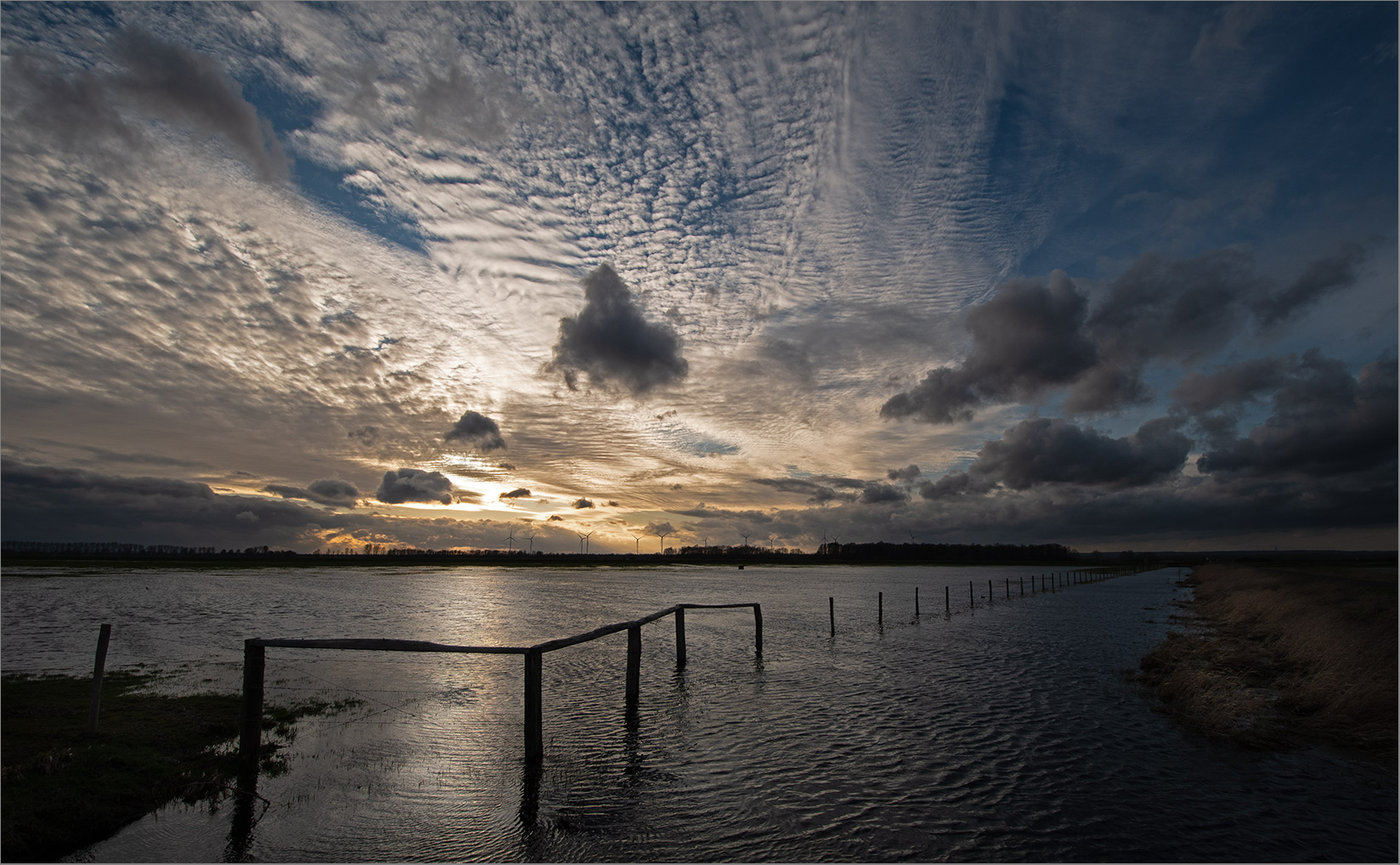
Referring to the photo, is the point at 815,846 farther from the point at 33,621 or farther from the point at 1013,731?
the point at 33,621

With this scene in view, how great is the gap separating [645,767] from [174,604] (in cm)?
5196

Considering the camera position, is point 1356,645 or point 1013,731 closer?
point 1013,731

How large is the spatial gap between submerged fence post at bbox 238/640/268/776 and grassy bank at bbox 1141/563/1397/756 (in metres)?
18.8

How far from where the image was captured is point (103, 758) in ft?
33.7

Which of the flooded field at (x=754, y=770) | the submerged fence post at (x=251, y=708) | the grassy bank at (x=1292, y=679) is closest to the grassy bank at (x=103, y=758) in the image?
the submerged fence post at (x=251, y=708)

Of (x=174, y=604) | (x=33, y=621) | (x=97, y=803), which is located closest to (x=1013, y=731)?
(x=97, y=803)

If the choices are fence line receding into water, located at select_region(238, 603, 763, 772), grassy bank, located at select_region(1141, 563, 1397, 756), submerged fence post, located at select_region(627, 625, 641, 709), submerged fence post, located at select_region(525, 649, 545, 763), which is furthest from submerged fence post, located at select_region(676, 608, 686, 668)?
grassy bank, located at select_region(1141, 563, 1397, 756)

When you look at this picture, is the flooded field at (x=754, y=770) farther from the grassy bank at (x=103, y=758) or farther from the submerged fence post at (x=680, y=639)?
the submerged fence post at (x=680, y=639)

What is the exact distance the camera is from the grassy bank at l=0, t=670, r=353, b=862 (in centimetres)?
826

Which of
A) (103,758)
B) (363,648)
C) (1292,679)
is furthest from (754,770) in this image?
(1292,679)

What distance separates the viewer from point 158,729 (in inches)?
492

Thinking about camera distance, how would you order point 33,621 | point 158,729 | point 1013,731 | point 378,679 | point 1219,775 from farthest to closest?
point 33,621, point 378,679, point 1013,731, point 158,729, point 1219,775

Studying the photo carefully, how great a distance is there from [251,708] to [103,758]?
1956 millimetres

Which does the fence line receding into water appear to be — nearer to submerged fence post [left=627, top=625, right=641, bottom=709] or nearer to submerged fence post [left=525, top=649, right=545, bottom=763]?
submerged fence post [left=525, top=649, right=545, bottom=763]
